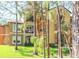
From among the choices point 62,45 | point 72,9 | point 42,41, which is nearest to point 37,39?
point 42,41

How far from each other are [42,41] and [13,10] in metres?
0.36

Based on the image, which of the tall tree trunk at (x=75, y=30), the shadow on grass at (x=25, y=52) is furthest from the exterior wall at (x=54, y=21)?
the shadow on grass at (x=25, y=52)

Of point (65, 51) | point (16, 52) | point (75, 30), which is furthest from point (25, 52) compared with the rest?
point (75, 30)

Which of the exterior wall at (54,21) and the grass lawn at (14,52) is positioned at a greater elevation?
the exterior wall at (54,21)

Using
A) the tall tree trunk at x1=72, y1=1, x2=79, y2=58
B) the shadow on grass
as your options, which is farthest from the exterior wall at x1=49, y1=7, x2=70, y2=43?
the shadow on grass

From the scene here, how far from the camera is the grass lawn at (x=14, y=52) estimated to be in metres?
2.33

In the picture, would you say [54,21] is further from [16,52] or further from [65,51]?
[16,52]

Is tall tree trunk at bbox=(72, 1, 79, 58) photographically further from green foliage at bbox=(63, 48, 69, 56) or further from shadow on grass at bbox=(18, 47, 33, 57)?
shadow on grass at bbox=(18, 47, 33, 57)

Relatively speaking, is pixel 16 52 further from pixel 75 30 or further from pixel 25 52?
pixel 75 30

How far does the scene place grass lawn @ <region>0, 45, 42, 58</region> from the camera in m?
2.33

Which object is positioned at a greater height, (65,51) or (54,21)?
(54,21)

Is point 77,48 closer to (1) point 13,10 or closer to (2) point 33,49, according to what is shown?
(2) point 33,49

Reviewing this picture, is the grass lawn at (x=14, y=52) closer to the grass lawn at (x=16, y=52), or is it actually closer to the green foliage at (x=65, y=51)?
the grass lawn at (x=16, y=52)

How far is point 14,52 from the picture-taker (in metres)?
2.33
